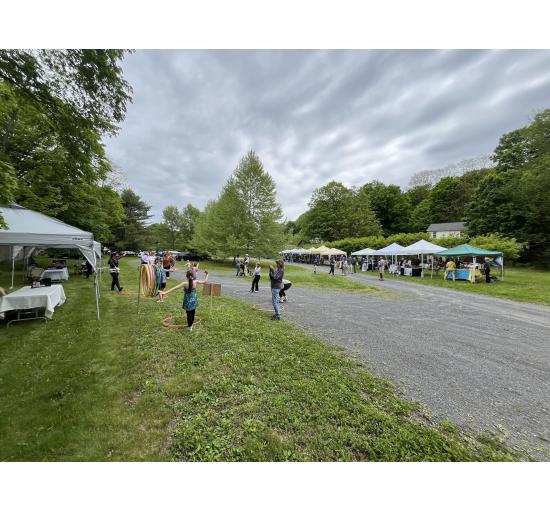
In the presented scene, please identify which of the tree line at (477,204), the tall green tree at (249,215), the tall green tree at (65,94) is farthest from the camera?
the tree line at (477,204)

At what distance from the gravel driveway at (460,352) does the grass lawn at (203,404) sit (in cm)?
48

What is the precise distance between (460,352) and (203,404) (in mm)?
5303

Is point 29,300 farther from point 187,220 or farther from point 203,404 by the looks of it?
point 187,220

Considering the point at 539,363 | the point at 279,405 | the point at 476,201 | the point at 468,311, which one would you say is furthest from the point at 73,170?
the point at 476,201

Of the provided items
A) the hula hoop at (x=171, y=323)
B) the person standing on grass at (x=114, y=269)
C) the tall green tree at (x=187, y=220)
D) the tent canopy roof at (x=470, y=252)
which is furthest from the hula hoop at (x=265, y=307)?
the tall green tree at (x=187, y=220)

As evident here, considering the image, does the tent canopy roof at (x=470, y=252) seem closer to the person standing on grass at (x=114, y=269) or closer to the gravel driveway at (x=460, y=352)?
the gravel driveway at (x=460, y=352)

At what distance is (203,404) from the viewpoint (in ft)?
10.3

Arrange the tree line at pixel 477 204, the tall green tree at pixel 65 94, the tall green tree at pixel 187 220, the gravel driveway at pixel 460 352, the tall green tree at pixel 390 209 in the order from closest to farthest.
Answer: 1. the gravel driveway at pixel 460 352
2. the tall green tree at pixel 65 94
3. the tree line at pixel 477 204
4. the tall green tree at pixel 187 220
5. the tall green tree at pixel 390 209

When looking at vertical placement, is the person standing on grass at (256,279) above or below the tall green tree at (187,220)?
below

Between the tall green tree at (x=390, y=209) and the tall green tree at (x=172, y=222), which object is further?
the tall green tree at (x=390, y=209)

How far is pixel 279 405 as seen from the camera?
309 centimetres

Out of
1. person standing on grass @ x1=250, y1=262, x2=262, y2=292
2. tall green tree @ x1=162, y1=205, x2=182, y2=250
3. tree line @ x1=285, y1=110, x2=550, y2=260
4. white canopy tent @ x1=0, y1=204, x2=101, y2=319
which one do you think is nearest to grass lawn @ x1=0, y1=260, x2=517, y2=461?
white canopy tent @ x1=0, y1=204, x2=101, y2=319

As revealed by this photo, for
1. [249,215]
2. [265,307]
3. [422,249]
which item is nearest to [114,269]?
[265,307]

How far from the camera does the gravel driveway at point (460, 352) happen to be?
10.0ft
